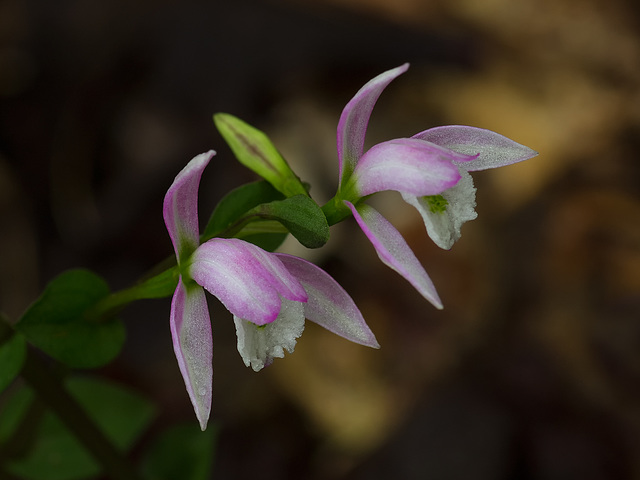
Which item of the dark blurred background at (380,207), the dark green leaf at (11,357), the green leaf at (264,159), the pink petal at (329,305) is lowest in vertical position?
the dark blurred background at (380,207)

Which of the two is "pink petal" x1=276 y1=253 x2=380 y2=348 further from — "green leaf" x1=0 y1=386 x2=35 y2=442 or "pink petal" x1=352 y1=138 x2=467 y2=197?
"green leaf" x1=0 y1=386 x2=35 y2=442

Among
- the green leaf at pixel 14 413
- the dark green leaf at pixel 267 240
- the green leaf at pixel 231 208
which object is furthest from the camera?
the green leaf at pixel 14 413

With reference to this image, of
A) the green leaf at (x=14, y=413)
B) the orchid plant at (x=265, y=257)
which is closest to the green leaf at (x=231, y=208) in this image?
the orchid plant at (x=265, y=257)

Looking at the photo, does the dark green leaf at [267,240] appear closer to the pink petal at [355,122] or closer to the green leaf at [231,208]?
the green leaf at [231,208]

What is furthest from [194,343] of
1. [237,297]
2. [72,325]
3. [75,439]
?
[75,439]

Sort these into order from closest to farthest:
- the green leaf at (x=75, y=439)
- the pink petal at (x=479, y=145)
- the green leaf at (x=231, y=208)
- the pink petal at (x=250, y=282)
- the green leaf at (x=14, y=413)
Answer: the pink petal at (x=250, y=282), the pink petal at (x=479, y=145), the green leaf at (x=231, y=208), the green leaf at (x=14, y=413), the green leaf at (x=75, y=439)

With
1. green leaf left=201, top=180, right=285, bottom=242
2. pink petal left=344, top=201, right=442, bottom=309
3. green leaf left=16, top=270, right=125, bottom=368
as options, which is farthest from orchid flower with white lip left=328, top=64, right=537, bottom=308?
green leaf left=16, top=270, right=125, bottom=368

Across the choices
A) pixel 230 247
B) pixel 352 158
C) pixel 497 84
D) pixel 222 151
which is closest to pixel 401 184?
pixel 352 158
